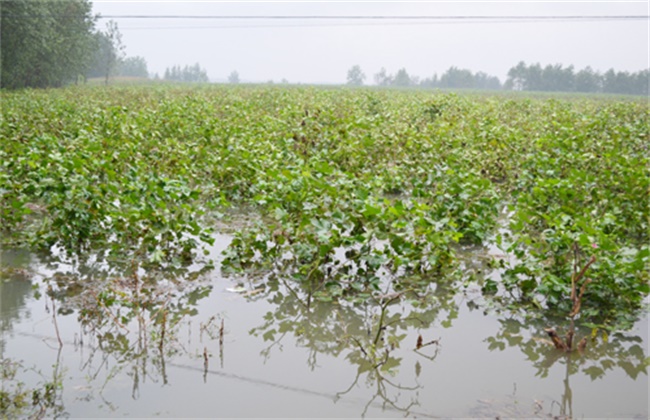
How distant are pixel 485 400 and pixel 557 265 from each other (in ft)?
5.78

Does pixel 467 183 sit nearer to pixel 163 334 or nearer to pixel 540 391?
pixel 540 391

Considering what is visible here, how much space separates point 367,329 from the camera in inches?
169

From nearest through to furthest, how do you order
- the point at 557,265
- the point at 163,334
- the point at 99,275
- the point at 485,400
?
the point at 485,400 < the point at 163,334 < the point at 557,265 < the point at 99,275

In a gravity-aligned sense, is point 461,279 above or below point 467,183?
below

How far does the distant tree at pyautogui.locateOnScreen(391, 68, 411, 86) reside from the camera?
12412 centimetres

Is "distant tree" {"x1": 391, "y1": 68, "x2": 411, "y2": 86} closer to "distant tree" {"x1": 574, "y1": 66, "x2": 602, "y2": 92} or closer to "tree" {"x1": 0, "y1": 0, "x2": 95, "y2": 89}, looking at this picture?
"distant tree" {"x1": 574, "y1": 66, "x2": 602, "y2": 92}

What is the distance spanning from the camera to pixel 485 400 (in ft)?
11.2

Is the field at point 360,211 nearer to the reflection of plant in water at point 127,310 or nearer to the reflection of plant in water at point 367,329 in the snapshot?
the reflection of plant in water at point 367,329

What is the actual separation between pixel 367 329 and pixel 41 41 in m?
33.1

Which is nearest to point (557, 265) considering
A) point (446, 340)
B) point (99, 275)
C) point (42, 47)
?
point (446, 340)

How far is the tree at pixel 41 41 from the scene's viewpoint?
30.1 metres

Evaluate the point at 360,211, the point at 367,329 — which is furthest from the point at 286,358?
the point at 360,211

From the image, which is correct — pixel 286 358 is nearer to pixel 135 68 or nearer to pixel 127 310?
pixel 127 310

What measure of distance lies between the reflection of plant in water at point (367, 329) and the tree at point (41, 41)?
26.8 m
